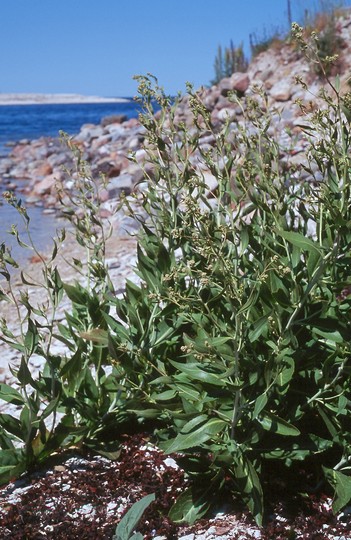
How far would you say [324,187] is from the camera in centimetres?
234

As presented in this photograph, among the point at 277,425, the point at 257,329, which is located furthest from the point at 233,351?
the point at 277,425

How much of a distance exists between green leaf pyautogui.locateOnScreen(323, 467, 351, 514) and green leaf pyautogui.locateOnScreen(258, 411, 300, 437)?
28 cm

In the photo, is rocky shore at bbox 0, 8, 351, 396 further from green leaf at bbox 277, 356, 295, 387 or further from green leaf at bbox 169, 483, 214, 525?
green leaf at bbox 277, 356, 295, 387

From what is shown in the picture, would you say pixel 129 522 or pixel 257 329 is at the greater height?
pixel 257 329

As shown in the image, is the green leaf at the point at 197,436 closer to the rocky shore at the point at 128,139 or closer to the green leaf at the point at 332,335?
the green leaf at the point at 332,335

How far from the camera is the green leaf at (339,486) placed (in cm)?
234

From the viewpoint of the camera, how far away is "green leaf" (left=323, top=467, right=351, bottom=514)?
2.34 metres

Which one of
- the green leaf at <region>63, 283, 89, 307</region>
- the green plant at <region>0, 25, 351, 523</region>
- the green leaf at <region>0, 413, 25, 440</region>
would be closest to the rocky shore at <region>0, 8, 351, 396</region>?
the green leaf at <region>63, 283, 89, 307</region>

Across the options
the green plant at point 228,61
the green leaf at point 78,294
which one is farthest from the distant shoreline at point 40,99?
the green leaf at point 78,294

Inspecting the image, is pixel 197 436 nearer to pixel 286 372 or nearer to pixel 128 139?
pixel 286 372

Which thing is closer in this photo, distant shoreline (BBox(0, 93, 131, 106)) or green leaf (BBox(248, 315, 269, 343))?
green leaf (BBox(248, 315, 269, 343))

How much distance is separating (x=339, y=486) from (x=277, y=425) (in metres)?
0.32

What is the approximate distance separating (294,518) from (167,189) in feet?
4.31

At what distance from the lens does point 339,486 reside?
2.39 meters
